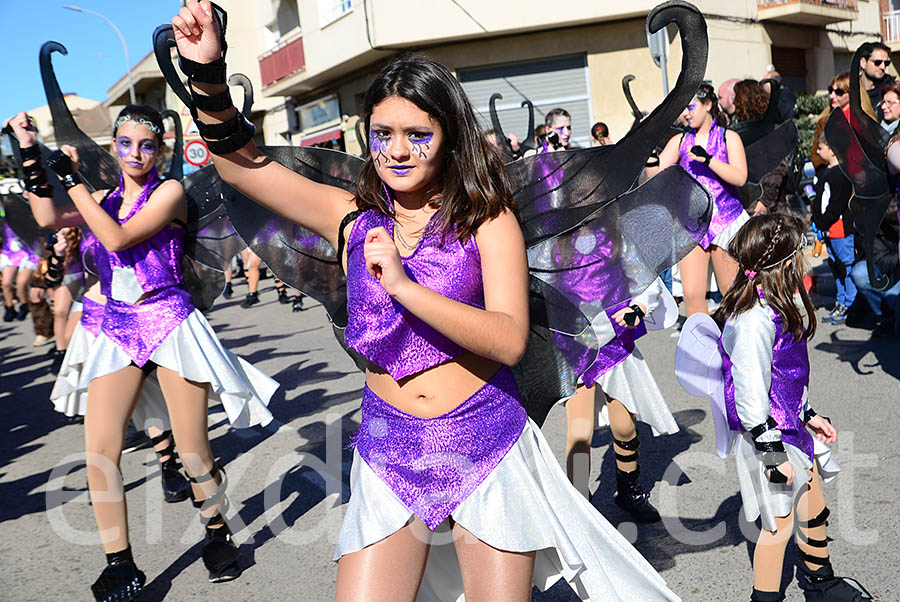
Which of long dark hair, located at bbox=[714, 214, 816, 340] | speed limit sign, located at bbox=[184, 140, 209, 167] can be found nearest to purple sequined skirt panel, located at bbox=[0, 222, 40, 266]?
speed limit sign, located at bbox=[184, 140, 209, 167]

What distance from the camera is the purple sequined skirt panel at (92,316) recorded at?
470cm

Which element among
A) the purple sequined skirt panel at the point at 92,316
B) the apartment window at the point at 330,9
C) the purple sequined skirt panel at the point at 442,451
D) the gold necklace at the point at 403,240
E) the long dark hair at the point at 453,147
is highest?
the apartment window at the point at 330,9

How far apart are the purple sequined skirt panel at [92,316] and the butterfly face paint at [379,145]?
10.0 ft

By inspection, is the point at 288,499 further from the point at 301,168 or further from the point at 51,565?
the point at 301,168

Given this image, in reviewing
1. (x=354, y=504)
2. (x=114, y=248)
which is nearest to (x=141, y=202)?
(x=114, y=248)

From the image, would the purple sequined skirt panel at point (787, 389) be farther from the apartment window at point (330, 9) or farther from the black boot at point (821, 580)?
the apartment window at point (330, 9)

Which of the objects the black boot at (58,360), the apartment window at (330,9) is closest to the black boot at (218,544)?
the black boot at (58,360)

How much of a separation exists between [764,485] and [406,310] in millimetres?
1590

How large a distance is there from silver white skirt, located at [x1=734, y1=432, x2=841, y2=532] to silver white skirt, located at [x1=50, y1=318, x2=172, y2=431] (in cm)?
317

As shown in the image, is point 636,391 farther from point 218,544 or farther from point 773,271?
point 218,544

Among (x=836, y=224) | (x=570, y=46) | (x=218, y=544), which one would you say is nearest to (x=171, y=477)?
(x=218, y=544)

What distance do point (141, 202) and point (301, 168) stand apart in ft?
5.18

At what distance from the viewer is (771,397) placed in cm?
298

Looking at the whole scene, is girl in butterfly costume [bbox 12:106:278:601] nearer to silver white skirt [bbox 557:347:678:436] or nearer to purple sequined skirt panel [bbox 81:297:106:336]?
purple sequined skirt panel [bbox 81:297:106:336]
